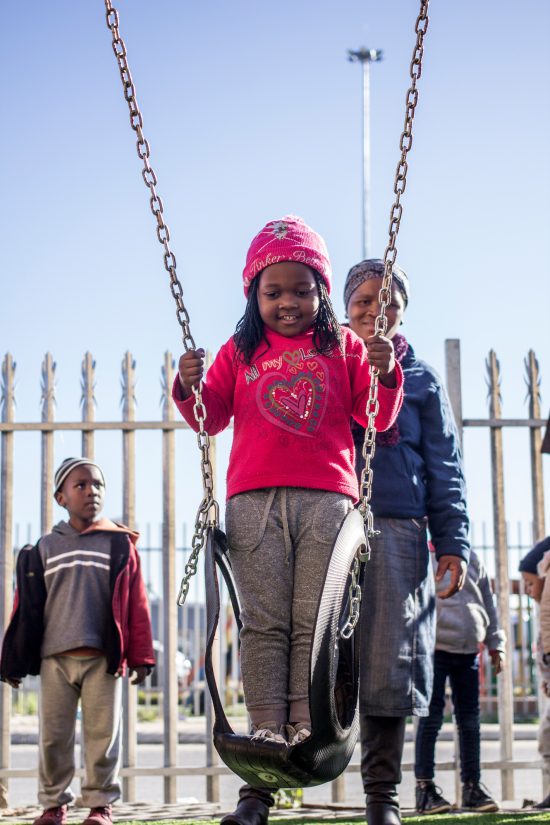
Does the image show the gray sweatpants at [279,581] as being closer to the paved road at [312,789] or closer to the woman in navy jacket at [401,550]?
the woman in navy jacket at [401,550]

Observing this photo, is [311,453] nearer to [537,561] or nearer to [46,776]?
[46,776]

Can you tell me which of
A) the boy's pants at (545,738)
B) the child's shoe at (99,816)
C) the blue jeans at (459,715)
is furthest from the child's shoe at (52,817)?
the boy's pants at (545,738)

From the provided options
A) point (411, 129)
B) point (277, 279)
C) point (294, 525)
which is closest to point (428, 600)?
point (294, 525)

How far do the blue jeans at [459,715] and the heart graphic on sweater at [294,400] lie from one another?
9.35 feet

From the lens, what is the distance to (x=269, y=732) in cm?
326

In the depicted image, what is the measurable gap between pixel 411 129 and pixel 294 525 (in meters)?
1.26

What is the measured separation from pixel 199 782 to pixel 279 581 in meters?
6.13

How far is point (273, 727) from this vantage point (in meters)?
3.33

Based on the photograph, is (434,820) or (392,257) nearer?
(392,257)

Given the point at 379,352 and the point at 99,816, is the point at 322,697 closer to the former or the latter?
the point at 379,352

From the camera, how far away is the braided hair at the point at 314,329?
12.3ft

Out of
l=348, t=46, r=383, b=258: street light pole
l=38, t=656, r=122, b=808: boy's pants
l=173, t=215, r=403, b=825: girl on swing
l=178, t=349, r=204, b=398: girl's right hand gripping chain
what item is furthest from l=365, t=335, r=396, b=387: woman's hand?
l=348, t=46, r=383, b=258: street light pole

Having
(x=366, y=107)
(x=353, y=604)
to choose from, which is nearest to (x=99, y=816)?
(x=353, y=604)

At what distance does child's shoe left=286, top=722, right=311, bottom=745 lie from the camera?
10.6 feet
